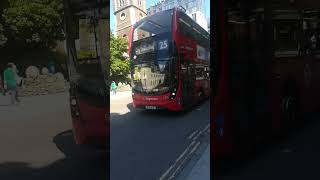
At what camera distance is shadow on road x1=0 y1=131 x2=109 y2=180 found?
349cm

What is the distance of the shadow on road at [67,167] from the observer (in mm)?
3492

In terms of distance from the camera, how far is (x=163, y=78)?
344 cm

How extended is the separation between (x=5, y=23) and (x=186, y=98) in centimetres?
140

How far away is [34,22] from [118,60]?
2.13 feet

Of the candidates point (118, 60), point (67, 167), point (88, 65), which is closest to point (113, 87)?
point (118, 60)
